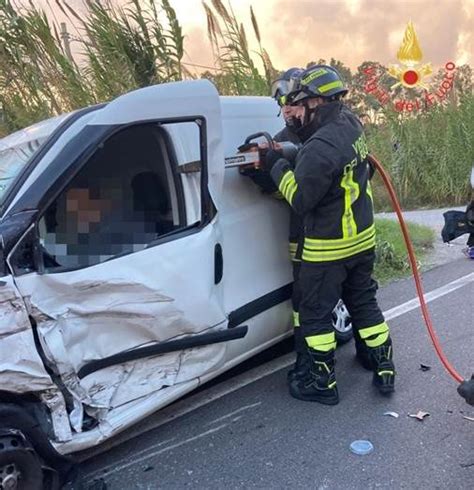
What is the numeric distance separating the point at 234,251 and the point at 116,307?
0.86 metres

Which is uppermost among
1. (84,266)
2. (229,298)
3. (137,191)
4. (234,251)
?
(137,191)

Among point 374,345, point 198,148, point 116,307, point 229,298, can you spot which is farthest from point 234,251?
point 374,345

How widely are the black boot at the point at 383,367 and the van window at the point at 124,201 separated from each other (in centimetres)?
144

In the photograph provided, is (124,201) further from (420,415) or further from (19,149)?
(420,415)

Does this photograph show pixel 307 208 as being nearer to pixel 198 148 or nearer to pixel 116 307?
pixel 198 148

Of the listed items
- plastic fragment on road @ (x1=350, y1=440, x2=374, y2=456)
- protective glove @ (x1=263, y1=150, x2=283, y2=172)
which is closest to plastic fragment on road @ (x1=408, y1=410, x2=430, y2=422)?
plastic fragment on road @ (x1=350, y1=440, x2=374, y2=456)

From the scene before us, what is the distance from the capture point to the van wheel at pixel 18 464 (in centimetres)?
246

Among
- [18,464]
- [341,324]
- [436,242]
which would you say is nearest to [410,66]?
[436,242]

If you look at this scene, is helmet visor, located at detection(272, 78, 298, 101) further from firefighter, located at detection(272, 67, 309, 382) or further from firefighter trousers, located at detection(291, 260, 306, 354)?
firefighter trousers, located at detection(291, 260, 306, 354)

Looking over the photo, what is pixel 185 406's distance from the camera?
375 centimetres

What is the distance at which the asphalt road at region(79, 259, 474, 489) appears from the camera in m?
2.96

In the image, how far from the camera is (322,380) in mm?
Result: 3635

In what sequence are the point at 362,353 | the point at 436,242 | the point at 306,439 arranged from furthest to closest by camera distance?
the point at 436,242, the point at 362,353, the point at 306,439

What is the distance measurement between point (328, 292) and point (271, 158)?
83 centimetres
